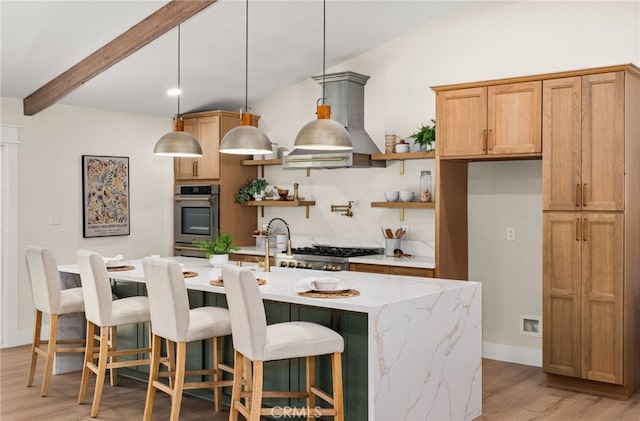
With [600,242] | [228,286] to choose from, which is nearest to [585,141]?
[600,242]

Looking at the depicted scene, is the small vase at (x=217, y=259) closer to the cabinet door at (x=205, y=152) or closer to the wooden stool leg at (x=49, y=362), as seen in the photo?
the wooden stool leg at (x=49, y=362)

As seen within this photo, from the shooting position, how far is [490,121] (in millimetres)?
4996

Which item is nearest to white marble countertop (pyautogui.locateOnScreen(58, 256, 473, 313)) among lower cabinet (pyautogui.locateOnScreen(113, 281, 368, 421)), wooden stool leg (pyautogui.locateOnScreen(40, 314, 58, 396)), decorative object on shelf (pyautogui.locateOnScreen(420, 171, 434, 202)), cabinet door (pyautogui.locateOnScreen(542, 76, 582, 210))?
lower cabinet (pyautogui.locateOnScreen(113, 281, 368, 421))

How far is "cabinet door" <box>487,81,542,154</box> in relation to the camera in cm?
478

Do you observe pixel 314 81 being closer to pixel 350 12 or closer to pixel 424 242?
pixel 350 12

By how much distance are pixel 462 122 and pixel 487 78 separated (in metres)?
0.69

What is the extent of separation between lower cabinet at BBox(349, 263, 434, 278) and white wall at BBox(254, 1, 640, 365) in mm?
601

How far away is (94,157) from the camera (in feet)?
21.6

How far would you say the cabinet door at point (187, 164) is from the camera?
707 cm

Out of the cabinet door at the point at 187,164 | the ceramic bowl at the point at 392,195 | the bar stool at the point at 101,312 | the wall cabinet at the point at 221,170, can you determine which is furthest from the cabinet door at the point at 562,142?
the cabinet door at the point at 187,164

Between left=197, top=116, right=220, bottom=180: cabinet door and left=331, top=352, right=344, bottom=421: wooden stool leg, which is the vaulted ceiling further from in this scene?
left=331, top=352, right=344, bottom=421: wooden stool leg

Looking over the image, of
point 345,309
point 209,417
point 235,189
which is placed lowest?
point 209,417

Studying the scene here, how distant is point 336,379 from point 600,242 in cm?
236

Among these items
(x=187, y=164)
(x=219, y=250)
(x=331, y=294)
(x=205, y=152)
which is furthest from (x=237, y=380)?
(x=187, y=164)
